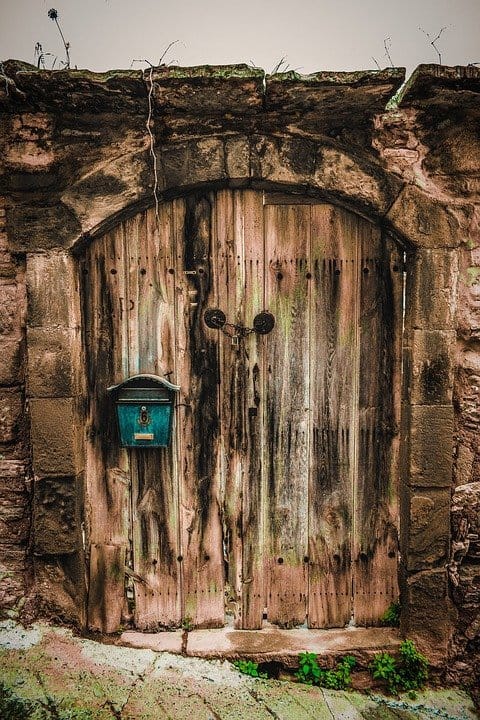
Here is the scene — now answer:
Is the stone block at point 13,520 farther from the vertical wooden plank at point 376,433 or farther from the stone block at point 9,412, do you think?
the vertical wooden plank at point 376,433

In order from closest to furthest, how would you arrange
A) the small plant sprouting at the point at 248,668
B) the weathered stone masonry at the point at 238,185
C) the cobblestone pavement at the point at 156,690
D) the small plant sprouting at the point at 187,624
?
the cobblestone pavement at the point at 156,690, the weathered stone masonry at the point at 238,185, the small plant sprouting at the point at 248,668, the small plant sprouting at the point at 187,624

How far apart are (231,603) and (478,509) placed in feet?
4.87

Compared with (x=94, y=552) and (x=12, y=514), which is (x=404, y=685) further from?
(x=12, y=514)

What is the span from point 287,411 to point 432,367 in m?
0.81

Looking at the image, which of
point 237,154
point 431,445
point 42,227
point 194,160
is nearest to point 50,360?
point 42,227

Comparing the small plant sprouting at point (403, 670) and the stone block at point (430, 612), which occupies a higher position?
the stone block at point (430, 612)

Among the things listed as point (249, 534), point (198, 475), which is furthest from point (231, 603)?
point (198, 475)

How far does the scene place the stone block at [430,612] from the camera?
261 centimetres

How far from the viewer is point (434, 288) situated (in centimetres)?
252

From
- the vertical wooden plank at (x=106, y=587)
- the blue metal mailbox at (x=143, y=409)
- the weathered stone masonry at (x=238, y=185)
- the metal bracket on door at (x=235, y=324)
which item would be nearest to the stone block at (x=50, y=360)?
the weathered stone masonry at (x=238, y=185)

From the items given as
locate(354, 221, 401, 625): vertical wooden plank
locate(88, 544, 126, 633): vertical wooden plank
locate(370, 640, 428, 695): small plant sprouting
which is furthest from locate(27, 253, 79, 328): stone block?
locate(370, 640, 428, 695): small plant sprouting

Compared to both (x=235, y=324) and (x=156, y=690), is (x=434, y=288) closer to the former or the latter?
(x=235, y=324)

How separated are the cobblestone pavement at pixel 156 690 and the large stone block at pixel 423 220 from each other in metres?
2.36

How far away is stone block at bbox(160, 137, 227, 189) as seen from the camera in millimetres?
2463
